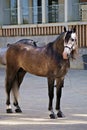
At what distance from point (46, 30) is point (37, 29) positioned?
865mm

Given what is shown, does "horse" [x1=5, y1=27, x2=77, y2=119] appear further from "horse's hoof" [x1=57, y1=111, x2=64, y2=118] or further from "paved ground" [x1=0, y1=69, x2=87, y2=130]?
"paved ground" [x1=0, y1=69, x2=87, y2=130]

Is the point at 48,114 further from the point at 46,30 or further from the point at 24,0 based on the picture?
the point at 24,0

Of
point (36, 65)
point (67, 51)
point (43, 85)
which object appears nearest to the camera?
point (67, 51)

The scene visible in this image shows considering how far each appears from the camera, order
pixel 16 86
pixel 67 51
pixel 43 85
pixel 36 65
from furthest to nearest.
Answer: pixel 43 85, pixel 16 86, pixel 36 65, pixel 67 51

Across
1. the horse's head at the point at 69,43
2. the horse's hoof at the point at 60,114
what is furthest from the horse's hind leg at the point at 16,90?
the horse's head at the point at 69,43

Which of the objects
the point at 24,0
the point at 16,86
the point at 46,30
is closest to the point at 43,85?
the point at 16,86

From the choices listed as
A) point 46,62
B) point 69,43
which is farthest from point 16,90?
point 69,43

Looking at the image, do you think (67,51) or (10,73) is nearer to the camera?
(67,51)

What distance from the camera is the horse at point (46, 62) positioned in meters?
10.5

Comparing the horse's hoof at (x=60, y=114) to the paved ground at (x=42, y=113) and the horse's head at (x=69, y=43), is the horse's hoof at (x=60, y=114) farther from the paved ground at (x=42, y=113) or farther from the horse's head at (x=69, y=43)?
the horse's head at (x=69, y=43)

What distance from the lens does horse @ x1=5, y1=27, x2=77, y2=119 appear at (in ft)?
34.3

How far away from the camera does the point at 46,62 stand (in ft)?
35.4

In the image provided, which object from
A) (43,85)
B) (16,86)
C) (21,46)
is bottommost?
(43,85)

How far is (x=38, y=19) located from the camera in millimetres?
32625
